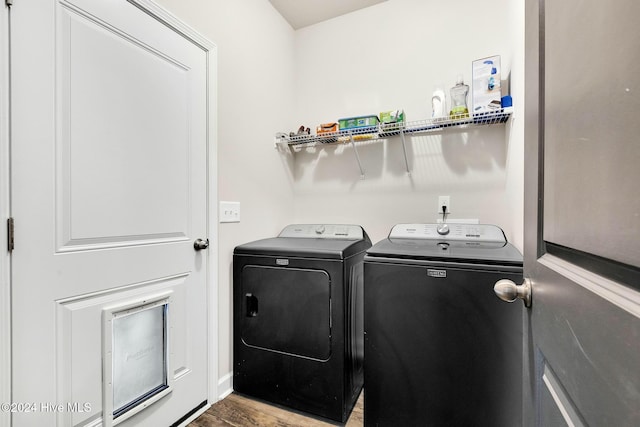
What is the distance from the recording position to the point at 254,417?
5.28 ft

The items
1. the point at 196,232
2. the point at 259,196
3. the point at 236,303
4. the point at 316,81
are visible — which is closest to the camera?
the point at 196,232

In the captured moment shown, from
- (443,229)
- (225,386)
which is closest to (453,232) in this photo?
(443,229)

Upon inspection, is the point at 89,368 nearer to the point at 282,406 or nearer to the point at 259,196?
the point at 282,406

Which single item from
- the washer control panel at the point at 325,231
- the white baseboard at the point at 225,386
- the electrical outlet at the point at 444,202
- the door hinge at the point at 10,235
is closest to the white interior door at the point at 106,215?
the door hinge at the point at 10,235

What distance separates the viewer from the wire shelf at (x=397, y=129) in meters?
1.81

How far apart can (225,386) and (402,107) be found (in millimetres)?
2281

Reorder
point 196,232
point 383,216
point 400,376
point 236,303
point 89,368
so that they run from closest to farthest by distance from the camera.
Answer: point 89,368, point 400,376, point 196,232, point 236,303, point 383,216

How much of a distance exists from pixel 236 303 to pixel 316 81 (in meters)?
1.94

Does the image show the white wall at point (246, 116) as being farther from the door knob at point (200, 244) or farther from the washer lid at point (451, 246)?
the washer lid at point (451, 246)

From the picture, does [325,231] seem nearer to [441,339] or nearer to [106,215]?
[441,339]

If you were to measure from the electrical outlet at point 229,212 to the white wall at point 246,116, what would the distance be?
39mm

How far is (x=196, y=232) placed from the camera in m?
1.63

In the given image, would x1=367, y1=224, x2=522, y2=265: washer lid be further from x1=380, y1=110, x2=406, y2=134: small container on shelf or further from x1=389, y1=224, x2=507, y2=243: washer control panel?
x1=380, y1=110, x2=406, y2=134: small container on shelf

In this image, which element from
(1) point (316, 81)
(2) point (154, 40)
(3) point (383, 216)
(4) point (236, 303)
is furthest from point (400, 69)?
(4) point (236, 303)
